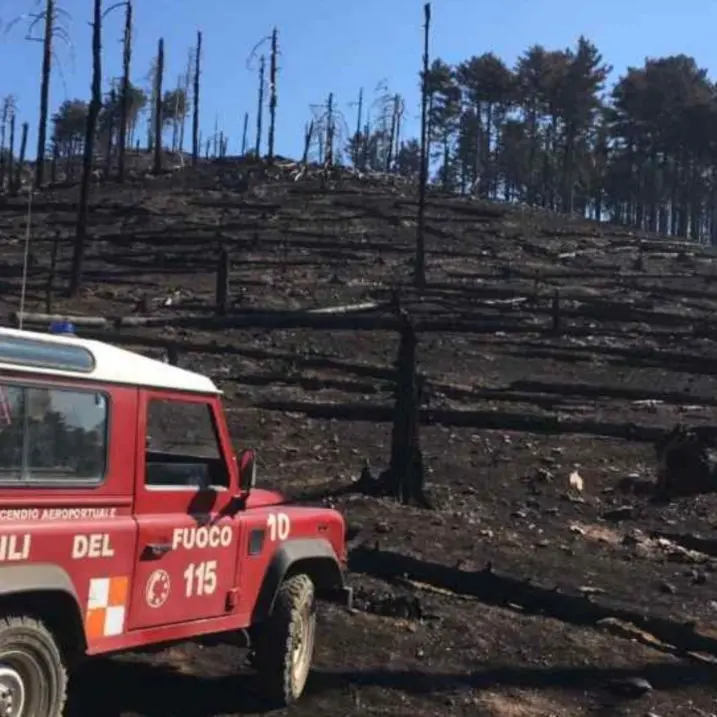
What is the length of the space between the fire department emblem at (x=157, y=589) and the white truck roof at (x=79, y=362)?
3.26ft

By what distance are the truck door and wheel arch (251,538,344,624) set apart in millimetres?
396

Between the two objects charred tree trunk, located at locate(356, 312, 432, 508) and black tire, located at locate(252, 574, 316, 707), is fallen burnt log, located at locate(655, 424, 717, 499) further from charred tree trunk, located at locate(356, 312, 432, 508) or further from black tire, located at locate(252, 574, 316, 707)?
black tire, located at locate(252, 574, 316, 707)

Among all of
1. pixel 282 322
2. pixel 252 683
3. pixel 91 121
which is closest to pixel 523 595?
pixel 252 683

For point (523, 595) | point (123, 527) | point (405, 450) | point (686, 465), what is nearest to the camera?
point (123, 527)

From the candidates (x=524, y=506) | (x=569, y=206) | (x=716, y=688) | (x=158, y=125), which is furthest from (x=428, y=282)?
(x=569, y=206)

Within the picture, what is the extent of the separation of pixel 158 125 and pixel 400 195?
703 inches

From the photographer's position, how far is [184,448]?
23.1 ft

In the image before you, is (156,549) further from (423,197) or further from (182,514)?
(423,197)

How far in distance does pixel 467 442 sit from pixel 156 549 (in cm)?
1426

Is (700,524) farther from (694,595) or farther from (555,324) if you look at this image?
(555,324)

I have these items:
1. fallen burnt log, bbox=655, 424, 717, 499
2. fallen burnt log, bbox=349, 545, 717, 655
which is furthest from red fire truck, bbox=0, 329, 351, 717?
fallen burnt log, bbox=655, 424, 717, 499

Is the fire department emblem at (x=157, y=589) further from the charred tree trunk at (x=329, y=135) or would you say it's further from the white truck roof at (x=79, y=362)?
the charred tree trunk at (x=329, y=135)

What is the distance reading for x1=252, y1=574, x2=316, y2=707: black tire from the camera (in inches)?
289

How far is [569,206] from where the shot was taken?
8706 centimetres
